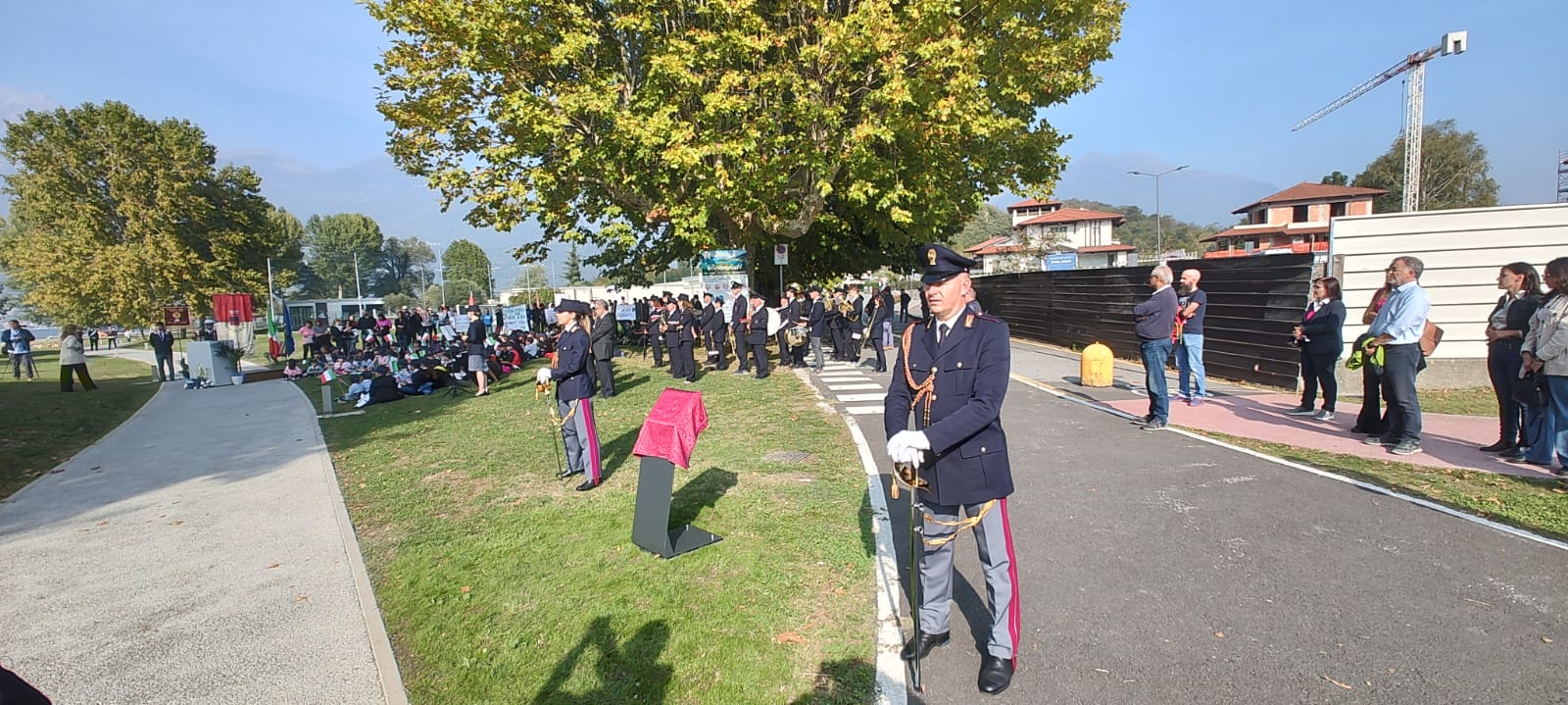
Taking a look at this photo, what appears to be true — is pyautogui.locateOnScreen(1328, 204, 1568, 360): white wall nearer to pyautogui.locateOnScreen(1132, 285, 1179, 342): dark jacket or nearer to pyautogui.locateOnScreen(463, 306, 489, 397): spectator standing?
pyautogui.locateOnScreen(1132, 285, 1179, 342): dark jacket

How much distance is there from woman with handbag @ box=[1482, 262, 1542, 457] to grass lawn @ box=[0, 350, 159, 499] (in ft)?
49.2

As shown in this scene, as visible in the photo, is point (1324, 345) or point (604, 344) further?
point (604, 344)

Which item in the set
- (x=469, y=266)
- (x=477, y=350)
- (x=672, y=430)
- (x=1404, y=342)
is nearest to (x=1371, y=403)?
(x=1404, y=342)

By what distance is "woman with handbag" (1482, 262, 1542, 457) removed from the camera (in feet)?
20.5

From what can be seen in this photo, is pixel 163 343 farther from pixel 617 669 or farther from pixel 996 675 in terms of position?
pixel 996 675

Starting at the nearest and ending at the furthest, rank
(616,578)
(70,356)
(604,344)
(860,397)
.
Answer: (616,578) → (860,397) → (604,344) → (70,356)

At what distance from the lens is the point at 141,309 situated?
4103cm

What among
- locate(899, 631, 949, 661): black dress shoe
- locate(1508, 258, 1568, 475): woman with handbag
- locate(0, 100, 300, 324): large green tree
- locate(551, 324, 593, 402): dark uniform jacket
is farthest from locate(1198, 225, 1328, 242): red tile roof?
locate(0, 100, 300, 324): large green tree

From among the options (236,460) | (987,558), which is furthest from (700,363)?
(987,558)

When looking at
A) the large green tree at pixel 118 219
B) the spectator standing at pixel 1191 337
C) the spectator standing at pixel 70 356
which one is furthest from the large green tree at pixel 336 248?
the spectator standing at pixel 1191 337

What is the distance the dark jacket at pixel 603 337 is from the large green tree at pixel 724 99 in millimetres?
3542

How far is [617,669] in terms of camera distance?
337 cm

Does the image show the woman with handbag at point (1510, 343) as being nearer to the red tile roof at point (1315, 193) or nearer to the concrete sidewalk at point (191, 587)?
the concrete sidewalk at point (191, 587)

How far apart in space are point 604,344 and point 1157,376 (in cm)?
870
